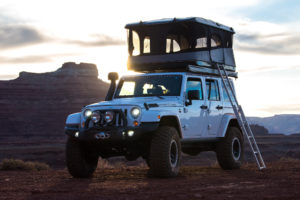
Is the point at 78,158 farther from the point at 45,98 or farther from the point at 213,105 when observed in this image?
the point at 45,98

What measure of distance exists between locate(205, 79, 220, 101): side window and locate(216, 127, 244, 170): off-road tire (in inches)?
39.1

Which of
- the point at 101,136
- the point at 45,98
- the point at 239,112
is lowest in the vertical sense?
the point at 45,98

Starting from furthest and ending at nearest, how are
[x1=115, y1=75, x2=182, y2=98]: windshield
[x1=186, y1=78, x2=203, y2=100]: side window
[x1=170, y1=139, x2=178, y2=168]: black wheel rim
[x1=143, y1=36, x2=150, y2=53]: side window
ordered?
[x1=143, y1=36, x2=150, y2=53]: side window < [x1=186, y1=78, x2=203, y2=100]: side window < [x1=115, y1=75, x2=182, y2=98]: windshield < [x1=170, y1=139, x2=178, y2=168]: black wheel rim

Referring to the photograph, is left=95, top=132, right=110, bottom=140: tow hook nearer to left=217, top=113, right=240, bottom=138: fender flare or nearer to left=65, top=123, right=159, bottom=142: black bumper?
left=65, top=123, right=159, bottom=142: black bumper

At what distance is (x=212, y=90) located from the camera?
1239 centimetres

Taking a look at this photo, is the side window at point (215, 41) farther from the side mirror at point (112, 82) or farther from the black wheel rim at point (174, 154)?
the black wheel rim at point (174, 154)

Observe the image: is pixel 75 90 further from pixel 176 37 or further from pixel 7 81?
pixel 176 37

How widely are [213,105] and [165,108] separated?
246cm

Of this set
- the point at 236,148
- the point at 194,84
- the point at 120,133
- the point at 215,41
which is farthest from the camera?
the point at 236,148

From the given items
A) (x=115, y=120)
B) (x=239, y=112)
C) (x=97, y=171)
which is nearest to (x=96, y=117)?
(x=115, y=120)

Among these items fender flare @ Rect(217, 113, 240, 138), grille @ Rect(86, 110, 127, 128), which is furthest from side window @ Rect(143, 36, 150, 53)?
grille @ Rect(86, 110, 127, 128)

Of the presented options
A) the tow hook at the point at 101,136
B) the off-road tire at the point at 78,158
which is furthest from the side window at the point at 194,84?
the off-road tire at the point at 78,158

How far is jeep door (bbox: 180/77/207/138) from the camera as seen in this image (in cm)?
1069

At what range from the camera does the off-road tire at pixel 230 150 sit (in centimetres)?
1230
